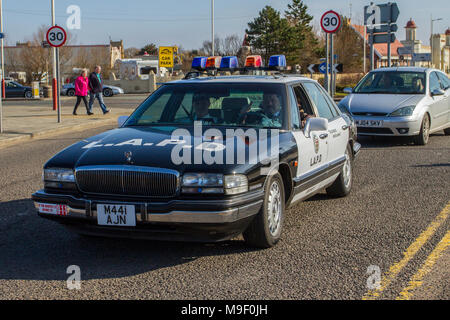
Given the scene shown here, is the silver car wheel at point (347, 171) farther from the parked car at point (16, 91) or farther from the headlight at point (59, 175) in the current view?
the parked car at point (16, 91)

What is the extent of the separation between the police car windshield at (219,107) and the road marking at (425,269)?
1.81 metres

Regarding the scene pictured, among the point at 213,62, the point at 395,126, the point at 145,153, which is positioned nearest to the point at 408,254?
the point at 145,153

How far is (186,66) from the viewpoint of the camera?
102375 millimetres

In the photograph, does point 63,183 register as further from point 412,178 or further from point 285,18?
point 285,18

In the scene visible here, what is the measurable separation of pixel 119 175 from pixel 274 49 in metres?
66.2

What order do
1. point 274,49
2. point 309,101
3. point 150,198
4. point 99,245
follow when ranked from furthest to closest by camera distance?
point 274,49, point 309,101, point 99,245, point 150,198

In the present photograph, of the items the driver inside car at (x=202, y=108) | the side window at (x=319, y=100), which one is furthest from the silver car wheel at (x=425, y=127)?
the driver inside car at (x=202, y=108)

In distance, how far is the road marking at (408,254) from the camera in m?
4.35

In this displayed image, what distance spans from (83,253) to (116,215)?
719 mm

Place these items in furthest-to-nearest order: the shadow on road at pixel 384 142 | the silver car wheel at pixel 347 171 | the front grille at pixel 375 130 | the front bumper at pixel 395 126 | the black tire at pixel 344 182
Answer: the shadow on road at pixel 384 142, the front grille at pixel 375 130, the front bumper at pixel 395 126, the silver car wheel at pixel 347 171, the black tire at pixel 344 182

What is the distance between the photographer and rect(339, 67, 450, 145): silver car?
12914 mm

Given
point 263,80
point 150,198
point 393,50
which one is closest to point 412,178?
point 263,80

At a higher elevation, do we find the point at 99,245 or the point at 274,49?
the point at 274,49

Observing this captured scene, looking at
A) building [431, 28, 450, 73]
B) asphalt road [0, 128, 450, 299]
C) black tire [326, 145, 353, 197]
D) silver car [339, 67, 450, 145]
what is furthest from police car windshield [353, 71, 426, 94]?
building [431, 28, 450, 73]
